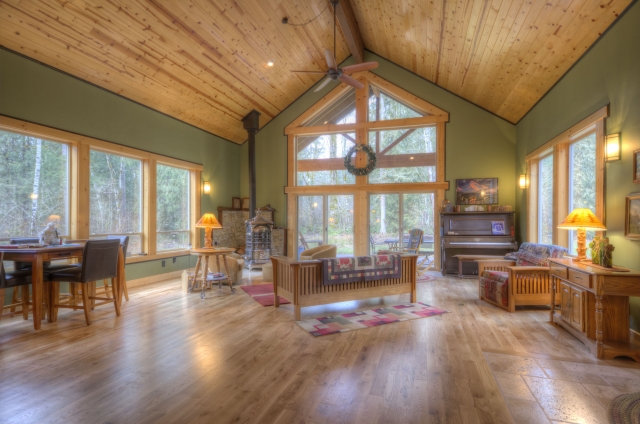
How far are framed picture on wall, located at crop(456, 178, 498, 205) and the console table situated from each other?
13.8 ft

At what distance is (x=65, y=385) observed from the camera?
99.9 inches

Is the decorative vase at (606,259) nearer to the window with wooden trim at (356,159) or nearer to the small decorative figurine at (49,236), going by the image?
the window with wooden trim at (356,159)

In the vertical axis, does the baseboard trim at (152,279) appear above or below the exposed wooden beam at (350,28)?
below

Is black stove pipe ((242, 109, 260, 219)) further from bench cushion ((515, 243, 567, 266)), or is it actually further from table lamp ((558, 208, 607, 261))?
table lamp ((558, 208, 607, 261))

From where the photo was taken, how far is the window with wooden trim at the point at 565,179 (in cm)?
411

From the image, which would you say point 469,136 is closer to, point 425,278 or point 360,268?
point 425,278

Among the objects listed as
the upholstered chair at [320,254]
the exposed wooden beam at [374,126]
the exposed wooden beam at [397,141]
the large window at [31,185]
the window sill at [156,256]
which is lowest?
the window sill at [156,256]

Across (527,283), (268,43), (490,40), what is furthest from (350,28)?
(527,283)

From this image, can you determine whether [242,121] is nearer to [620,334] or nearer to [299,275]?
[299,275]

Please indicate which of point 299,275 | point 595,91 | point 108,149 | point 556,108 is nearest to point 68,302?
point 108,149

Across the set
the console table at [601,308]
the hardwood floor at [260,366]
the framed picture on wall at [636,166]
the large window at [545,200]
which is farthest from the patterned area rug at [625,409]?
the large window at [545,200]

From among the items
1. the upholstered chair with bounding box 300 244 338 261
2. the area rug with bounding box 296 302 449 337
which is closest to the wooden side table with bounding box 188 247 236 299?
the upholstered chair with bounding box 300 244 338 261

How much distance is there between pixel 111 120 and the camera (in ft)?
18.9

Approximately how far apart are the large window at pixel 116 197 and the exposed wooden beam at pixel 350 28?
4594mm
